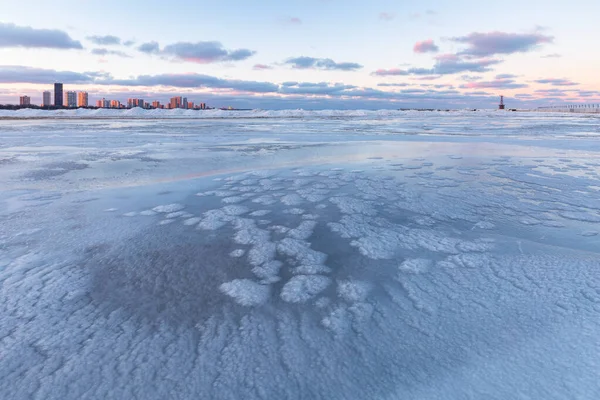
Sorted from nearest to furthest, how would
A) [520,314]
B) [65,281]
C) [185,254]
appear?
[520,314] → [65,281] → [185,254]

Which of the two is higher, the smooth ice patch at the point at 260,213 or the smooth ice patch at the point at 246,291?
the smooth ice patch at the point at 260,213

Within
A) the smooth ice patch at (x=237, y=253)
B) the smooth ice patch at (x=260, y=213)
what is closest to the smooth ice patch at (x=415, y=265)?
the smooth ice patch at (x=237, y=253)

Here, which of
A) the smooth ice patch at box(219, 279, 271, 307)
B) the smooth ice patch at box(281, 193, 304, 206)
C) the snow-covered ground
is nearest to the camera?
the snow-covered ground

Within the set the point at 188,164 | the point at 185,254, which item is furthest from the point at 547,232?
the point at 188,164

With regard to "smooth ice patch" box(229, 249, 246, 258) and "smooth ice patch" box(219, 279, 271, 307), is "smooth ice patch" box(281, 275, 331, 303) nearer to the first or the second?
"smooth ice patch" box(219, 279, 271, 307)

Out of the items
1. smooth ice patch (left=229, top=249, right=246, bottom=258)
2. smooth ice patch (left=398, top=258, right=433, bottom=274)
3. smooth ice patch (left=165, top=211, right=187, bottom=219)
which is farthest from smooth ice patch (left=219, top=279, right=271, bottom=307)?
smooth ice patch (left=165, top=211, right=187, bottom=219)

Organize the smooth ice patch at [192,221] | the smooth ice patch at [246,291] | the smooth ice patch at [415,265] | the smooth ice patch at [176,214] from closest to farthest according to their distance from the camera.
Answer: the smooth ice patch at [246,291], the smooth ice patch at [415,265], the smooth ice patch at [192,221], the smooth ice patch at [176,214]

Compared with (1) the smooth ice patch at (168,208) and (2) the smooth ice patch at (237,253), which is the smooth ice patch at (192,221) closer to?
(1) the smooth ice patch at (168,208)

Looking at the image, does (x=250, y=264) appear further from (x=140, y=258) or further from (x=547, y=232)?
(x=547, y=232)
